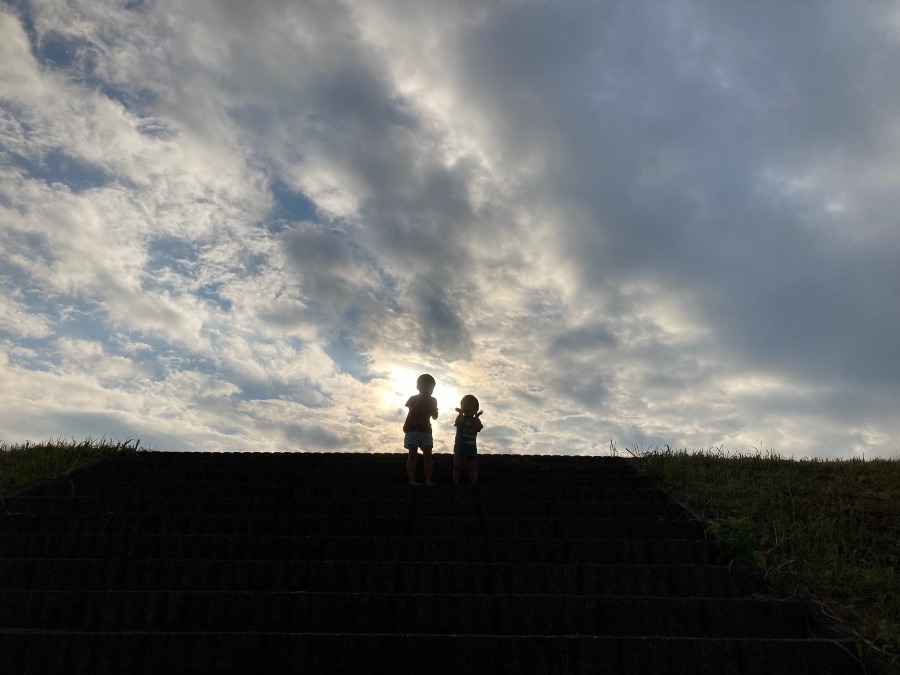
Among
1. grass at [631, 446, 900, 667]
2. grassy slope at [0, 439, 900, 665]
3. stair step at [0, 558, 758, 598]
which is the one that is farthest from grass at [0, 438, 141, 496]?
grass at [631, 446, 900, 667]

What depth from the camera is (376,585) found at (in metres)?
4.50

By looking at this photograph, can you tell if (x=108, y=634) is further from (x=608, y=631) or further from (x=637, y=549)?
(x=637, y=549)

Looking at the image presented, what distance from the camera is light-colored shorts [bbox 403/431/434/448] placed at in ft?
24.1

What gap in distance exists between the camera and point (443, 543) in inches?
202

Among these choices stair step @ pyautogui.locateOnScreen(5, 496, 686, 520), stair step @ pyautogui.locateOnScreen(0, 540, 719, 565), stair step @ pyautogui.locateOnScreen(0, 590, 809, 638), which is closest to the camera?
stair step @ pyautogui.locateOnScreen(0, 590, 809, 638)

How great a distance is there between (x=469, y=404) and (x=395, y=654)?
14.0ft

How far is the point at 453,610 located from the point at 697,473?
169 inches

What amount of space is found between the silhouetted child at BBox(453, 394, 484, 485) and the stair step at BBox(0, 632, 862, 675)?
3.97 metres

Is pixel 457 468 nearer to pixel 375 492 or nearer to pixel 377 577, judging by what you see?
pixel 375 492

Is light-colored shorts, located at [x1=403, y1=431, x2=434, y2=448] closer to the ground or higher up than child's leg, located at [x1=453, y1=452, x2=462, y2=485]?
higher up

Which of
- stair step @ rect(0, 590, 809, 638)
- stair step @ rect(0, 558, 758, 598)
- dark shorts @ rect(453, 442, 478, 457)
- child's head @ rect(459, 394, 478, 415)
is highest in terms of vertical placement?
child's head @ rect(459, 394, 478, 415)

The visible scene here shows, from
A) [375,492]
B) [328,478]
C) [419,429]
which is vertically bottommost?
[375,492]

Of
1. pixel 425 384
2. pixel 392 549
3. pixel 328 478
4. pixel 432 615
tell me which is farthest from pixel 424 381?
pixel 432 615

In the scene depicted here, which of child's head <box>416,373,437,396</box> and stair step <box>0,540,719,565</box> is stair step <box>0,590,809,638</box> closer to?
stair step <box>0,540,719,565</box>
